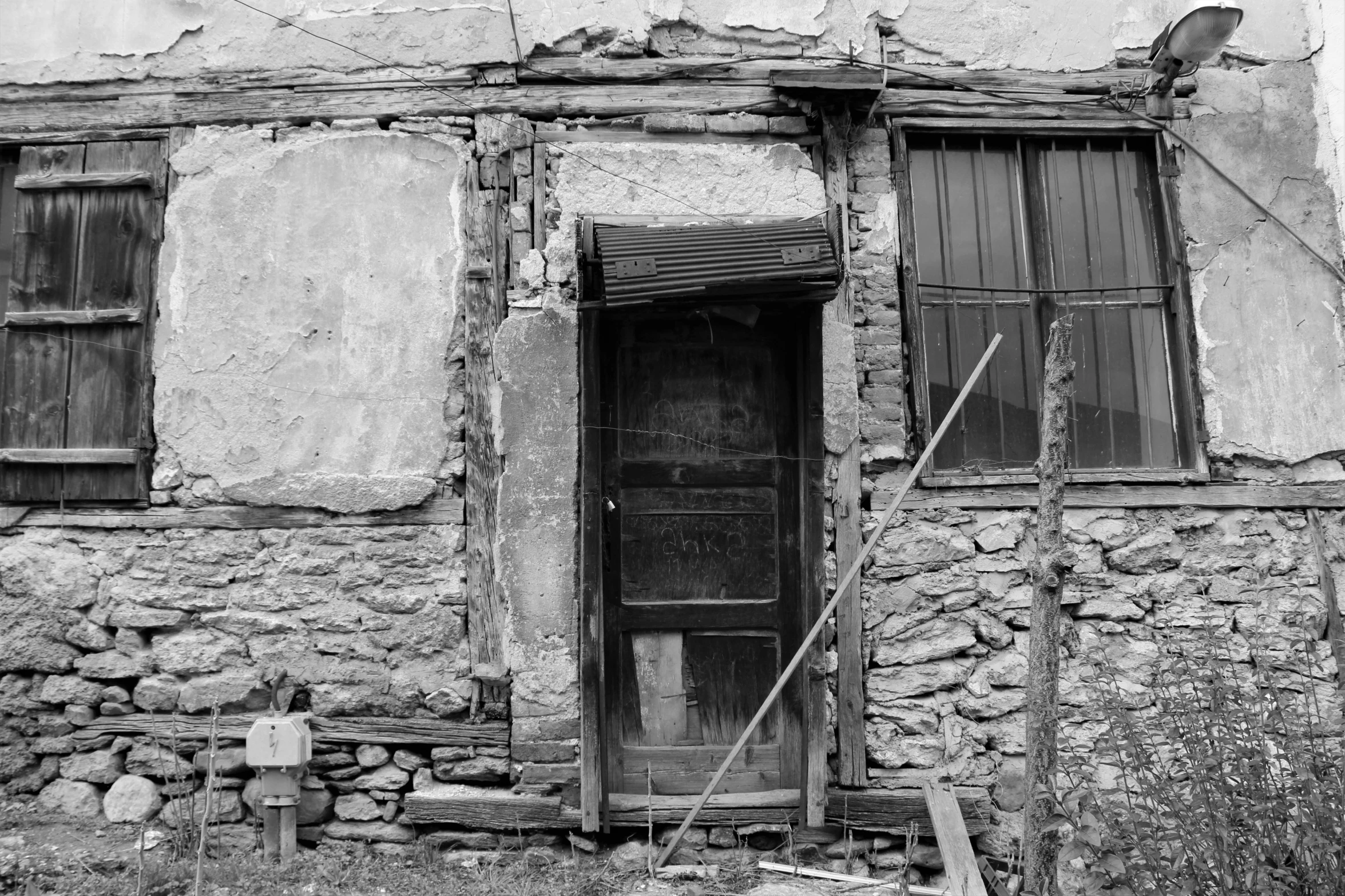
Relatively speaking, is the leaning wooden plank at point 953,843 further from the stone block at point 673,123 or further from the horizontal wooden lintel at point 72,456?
the horizontal wooden lintel at point 72,456

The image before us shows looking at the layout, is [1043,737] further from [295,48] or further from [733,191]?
[295,48]

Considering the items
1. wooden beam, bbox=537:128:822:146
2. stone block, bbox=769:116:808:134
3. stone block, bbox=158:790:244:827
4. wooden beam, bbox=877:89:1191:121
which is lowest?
stone block, bbox=158:790:244:827

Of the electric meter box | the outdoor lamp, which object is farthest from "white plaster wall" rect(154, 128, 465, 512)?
the outdoor lamp

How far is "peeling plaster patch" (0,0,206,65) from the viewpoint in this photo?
443 centimetres

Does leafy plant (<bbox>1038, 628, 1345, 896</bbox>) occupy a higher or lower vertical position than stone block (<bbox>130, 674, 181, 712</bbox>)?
lower

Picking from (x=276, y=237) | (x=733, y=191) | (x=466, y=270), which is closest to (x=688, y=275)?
(x=733, y=191)

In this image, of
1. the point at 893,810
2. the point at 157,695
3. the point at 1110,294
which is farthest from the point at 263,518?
the point at 1110,294

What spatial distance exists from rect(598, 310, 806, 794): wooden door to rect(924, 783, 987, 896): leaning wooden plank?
63cm

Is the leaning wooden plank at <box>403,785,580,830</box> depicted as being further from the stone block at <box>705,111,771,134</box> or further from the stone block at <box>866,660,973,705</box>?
the stone block at <box>705,111,771,134</box>

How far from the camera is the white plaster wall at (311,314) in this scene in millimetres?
4191

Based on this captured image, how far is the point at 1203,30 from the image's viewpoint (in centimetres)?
410

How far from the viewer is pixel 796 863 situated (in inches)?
152

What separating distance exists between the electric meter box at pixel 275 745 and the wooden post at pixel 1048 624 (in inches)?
112

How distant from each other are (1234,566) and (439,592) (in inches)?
141
